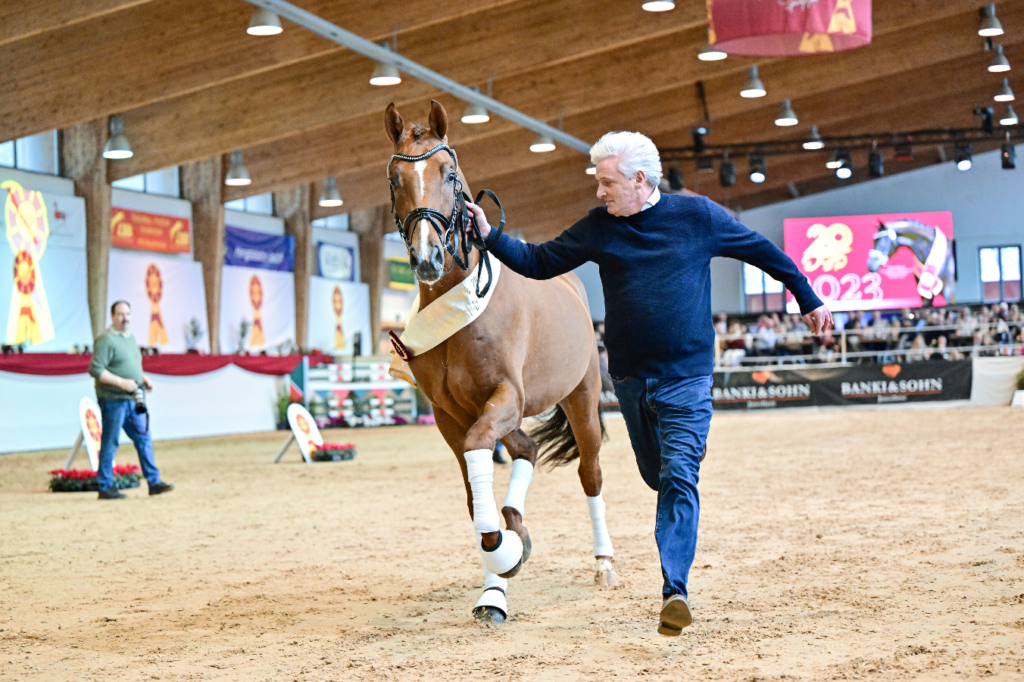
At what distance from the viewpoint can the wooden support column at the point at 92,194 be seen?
63.4 feet

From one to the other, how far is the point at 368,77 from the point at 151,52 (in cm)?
371

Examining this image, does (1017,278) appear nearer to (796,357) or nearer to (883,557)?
(796,357)

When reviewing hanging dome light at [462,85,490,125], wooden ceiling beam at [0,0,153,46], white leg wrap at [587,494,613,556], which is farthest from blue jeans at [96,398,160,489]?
hanging dome light at [462,85,490,125]

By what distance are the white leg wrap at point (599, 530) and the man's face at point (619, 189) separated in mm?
1870

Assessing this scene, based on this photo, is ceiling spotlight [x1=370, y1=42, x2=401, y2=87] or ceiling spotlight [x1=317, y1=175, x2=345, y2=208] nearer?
ceiling spotlight [x1=370, y1=42, x2=401, y2=87]

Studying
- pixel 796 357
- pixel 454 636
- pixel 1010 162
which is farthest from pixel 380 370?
pixel 454 636

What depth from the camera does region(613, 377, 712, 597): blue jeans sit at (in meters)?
3.79

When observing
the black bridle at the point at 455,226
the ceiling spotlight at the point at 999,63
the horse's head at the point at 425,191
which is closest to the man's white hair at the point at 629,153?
the black bridle at the point at 455,226

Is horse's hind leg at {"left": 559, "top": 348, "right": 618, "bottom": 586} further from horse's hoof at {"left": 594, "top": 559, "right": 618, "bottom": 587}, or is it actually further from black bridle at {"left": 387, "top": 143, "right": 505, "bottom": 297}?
black bridle at {"left": 387, "top": 143, "right": 505, "bottom": 297}

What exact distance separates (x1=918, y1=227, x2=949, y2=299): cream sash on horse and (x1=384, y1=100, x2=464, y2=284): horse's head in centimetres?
2158

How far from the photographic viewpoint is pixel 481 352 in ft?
14.0

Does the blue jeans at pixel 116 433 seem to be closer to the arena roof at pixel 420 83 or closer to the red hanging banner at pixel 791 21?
the arena roof at pixel 420 83

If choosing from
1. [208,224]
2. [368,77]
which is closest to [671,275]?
[368,77]

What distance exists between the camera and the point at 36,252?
1814 centimetres
